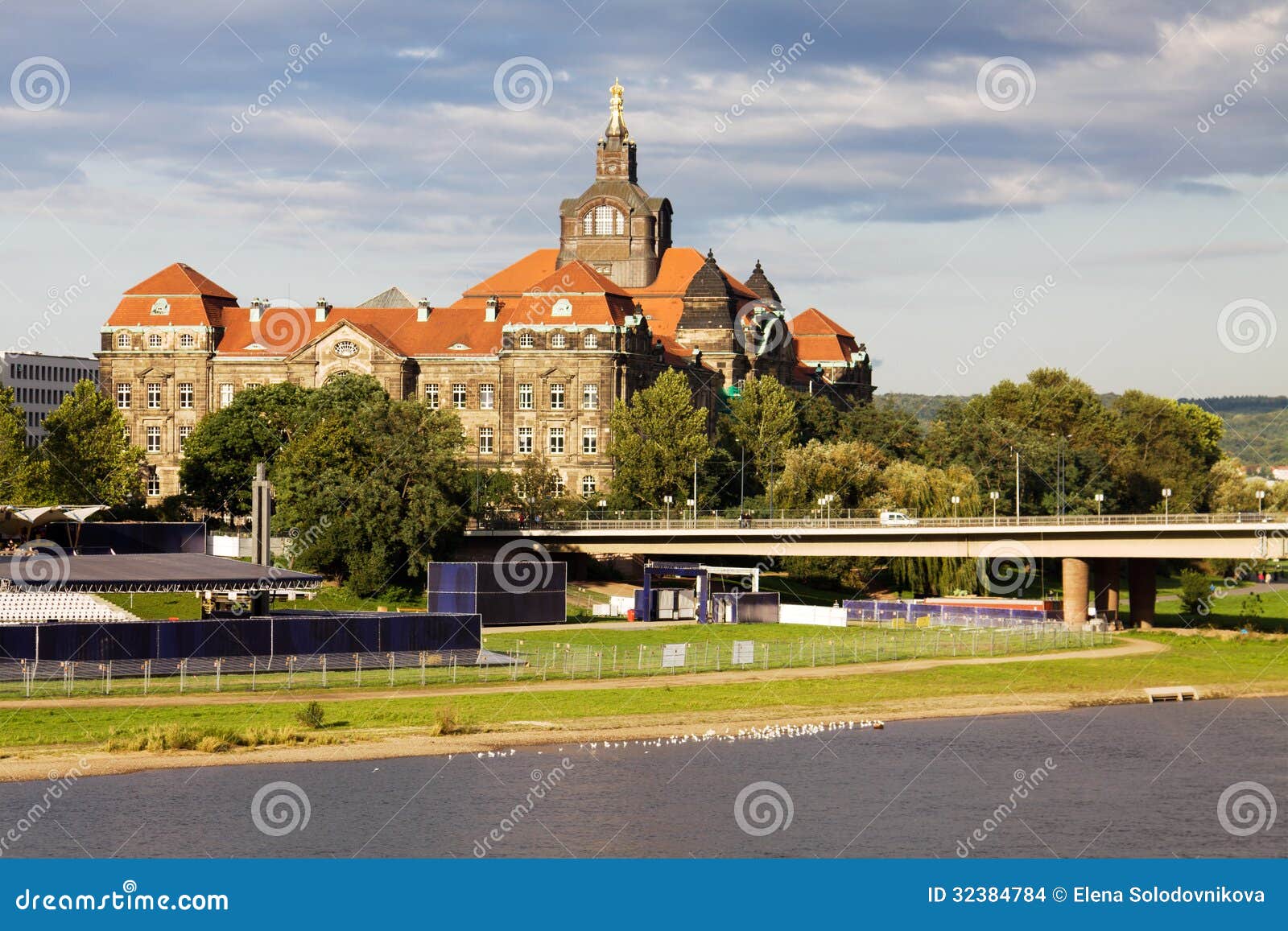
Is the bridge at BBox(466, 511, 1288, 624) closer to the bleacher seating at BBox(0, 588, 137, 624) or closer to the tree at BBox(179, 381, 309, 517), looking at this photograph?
the tree at BBox(179, 381, 309, 517)

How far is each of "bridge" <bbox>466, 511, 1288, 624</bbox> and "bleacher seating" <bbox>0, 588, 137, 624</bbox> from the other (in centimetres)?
4782

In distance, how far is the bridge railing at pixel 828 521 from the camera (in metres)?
111

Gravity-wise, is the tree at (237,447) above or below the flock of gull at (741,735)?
above

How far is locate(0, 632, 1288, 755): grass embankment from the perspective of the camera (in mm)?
67688

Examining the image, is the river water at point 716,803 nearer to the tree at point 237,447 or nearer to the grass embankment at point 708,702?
the grass embankment at point 708,702

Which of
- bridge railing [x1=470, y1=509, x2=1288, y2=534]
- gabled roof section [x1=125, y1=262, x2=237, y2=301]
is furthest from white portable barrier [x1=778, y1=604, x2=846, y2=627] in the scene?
gabled roof section [x1=125, y1=262, x2=237, y2=301]

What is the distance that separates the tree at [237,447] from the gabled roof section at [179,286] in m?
32.4

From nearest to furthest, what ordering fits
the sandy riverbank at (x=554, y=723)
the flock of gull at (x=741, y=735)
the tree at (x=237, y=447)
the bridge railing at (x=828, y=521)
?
1. the sandy riverbank at (x=554, y=723)
2. the flock of gull at (x=741, y=735)
3. the bridge railing at (x=828, y=521)
4. the tree at (x=237, y=447)

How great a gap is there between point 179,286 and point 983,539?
88.9 m

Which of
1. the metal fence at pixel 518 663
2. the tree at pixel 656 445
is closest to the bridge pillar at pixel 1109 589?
the metal fence at pixel 518 663

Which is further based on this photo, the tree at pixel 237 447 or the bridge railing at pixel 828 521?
the tree at pixel 237 447

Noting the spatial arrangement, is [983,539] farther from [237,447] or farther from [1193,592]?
[237,447]

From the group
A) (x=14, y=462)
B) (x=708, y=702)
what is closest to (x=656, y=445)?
(x=14, y=462)

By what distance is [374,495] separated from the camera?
120438 millimetres
